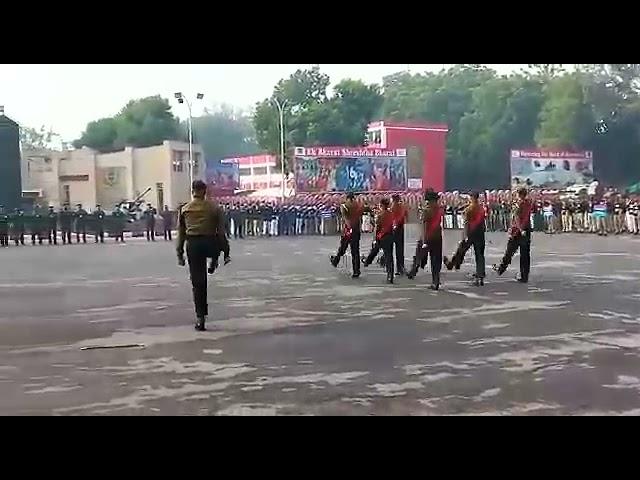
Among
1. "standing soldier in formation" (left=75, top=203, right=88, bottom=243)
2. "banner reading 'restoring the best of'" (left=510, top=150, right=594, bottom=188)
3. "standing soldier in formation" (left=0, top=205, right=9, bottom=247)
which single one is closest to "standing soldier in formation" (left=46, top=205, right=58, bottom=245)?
"standing soldier in formation" (left=75, top=203, right=88, bottom=243)

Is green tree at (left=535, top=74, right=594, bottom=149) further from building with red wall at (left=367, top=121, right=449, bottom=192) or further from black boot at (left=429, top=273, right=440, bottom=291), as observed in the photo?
black boot at (left=429, top=273, right=440, bottom=291)

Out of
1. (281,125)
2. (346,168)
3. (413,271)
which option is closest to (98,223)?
(281,125)

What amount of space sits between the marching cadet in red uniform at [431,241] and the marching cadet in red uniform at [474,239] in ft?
0.26

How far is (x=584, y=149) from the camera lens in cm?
475

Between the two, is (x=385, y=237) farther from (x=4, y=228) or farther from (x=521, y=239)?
(x=4, y=228)

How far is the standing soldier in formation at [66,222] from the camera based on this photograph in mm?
4453

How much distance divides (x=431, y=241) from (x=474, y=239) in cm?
26

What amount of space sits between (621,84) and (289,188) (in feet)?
6.01

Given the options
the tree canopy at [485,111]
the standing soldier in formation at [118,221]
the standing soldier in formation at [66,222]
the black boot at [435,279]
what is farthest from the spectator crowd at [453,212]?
the standing soldier in formation at [66,222]

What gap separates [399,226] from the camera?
5.08 m

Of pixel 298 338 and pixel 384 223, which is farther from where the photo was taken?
pixel 384 223

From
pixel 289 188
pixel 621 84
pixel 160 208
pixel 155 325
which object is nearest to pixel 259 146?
pixel 289 188

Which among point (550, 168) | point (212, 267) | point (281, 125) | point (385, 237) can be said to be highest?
point (281, 125)
